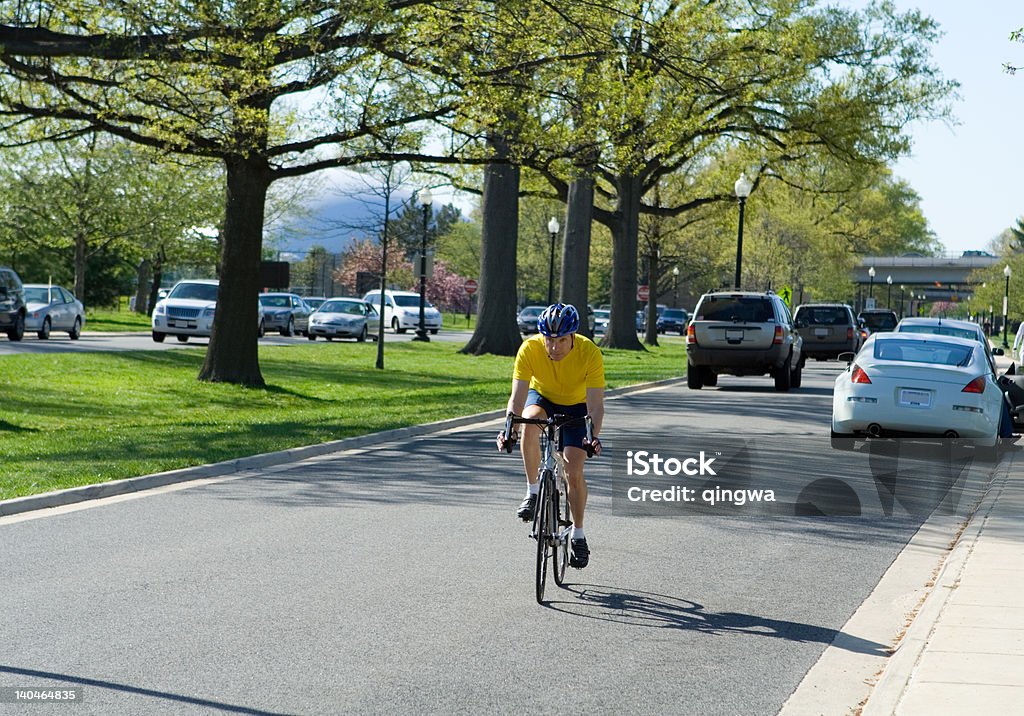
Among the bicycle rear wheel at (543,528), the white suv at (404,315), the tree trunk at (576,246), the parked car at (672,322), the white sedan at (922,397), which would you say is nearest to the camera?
the bicycle rear wheel at (543,528)

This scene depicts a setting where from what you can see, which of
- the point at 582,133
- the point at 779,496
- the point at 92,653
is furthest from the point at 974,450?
the point at 92,653

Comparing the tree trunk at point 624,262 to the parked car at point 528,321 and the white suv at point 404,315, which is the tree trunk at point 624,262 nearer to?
the white suv at point 404,315

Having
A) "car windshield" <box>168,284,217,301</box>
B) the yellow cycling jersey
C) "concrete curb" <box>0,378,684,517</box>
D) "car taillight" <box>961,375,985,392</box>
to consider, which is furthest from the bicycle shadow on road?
"car windshield" <box>168,284,217,301</box>

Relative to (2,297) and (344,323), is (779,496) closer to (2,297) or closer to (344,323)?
(2,297)

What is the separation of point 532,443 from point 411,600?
1121mm

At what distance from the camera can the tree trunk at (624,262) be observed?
4647cm

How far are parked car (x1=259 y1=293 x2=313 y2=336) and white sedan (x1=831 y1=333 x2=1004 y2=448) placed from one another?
115ft

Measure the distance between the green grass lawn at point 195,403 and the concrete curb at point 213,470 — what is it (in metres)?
0.19

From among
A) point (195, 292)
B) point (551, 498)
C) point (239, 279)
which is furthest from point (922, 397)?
point (195, 292)

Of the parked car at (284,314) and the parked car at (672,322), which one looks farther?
the parked car at (672,322)

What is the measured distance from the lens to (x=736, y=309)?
1077 inches

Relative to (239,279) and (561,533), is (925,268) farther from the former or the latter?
(561,533)

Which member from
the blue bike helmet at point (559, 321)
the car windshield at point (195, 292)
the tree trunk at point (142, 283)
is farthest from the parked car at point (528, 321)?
the blue bike helmet at point (559, 321)

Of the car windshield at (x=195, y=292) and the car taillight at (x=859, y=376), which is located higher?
the car windshield at (x=195, y=292)
